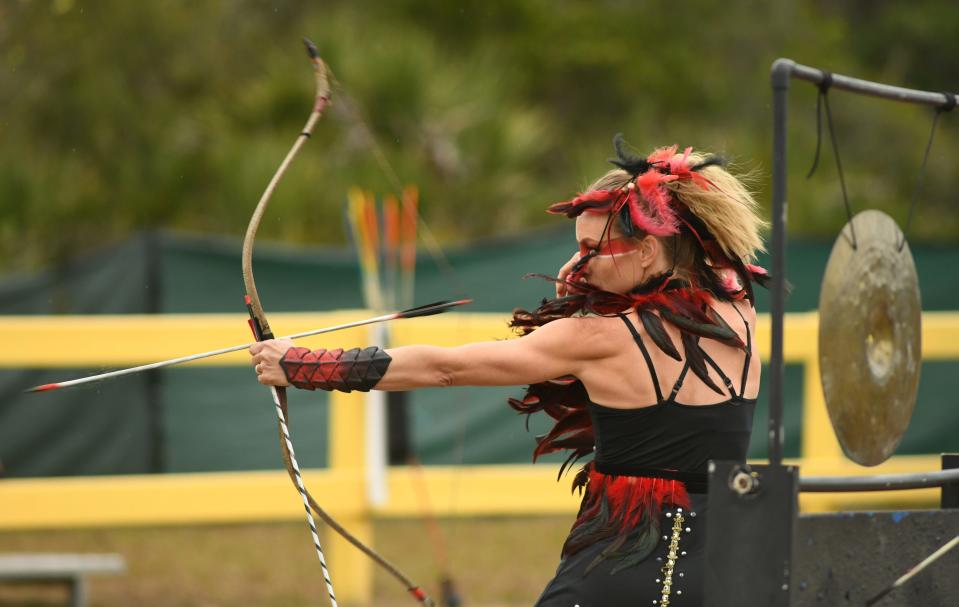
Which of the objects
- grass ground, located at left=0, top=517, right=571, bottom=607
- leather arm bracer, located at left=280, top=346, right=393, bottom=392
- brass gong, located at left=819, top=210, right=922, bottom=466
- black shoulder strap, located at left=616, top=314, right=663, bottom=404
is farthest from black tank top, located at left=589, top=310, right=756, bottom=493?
grass ground, located at left=0, top=517, right=571, bottom=607

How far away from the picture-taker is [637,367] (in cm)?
332

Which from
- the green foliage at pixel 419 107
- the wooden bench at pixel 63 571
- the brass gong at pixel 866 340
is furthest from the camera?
the green foliage at pixel 419 107

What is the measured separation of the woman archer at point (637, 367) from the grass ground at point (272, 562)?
3640 mm

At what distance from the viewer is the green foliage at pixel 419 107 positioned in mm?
12023

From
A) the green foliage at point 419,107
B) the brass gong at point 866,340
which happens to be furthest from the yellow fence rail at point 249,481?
the brass gong at point 866,340

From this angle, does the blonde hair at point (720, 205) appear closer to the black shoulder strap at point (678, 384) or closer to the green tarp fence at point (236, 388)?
the black shoulder strap at point (678, 384)

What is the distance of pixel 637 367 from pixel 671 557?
0.48 metres

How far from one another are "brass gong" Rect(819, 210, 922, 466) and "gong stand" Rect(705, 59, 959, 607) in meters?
0.17

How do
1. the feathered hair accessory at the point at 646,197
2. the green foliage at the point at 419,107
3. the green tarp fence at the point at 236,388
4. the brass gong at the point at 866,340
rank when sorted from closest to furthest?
the brass gong at the point at 866,340
the feathered hair accessory at the point at 646,197
the green tarp fence at the point at 236,388
the green foliage at the point at 419,107

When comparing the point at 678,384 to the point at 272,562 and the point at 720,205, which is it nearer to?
the point at 720,205

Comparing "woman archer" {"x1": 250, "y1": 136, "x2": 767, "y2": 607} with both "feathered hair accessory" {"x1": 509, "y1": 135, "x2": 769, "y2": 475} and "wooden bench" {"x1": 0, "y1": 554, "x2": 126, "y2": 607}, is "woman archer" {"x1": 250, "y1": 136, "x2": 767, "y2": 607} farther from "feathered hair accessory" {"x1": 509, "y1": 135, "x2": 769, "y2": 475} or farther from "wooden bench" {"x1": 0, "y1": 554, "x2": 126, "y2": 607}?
"wooden bench" {"x1": 0, "y1": 554, "x2": 126, "y2": 607}

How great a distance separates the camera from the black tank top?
11.0 ft

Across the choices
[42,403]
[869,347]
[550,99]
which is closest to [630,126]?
[550,99]

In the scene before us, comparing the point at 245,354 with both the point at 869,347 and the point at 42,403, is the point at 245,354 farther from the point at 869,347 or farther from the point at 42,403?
the point at 869,347
